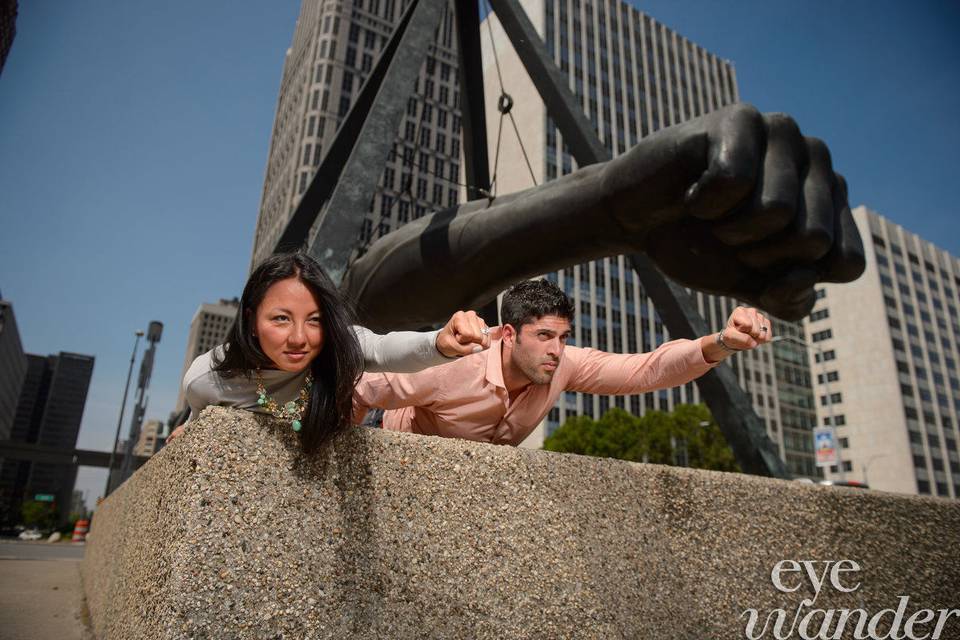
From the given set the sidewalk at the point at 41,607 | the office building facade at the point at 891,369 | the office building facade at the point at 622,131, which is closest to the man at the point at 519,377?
the sidewalk at the point at 41,607

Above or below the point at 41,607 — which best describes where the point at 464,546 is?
above

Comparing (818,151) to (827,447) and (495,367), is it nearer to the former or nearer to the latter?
(495,367)

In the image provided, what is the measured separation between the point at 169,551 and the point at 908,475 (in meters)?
70.1

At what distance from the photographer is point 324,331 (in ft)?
5.05

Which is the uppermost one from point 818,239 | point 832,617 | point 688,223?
point 688,223

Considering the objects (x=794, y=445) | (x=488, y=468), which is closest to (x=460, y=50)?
(x=488, y=468)

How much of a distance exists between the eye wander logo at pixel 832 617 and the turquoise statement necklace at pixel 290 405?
50.0 inches

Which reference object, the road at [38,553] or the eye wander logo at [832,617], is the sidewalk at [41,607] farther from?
the road at [38,553]

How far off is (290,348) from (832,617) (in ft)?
5.54

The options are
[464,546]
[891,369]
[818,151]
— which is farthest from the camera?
[891,369]

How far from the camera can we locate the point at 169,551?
1115 millimetres

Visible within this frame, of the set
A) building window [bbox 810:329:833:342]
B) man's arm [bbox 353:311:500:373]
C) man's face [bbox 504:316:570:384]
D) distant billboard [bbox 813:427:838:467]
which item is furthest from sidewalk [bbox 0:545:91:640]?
building window [bbox 810:329:833:342]

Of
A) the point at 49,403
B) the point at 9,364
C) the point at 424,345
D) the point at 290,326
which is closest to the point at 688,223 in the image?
the point at 424,345

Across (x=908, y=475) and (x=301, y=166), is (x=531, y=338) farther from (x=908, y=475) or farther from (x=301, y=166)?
(x=908, y=475)
